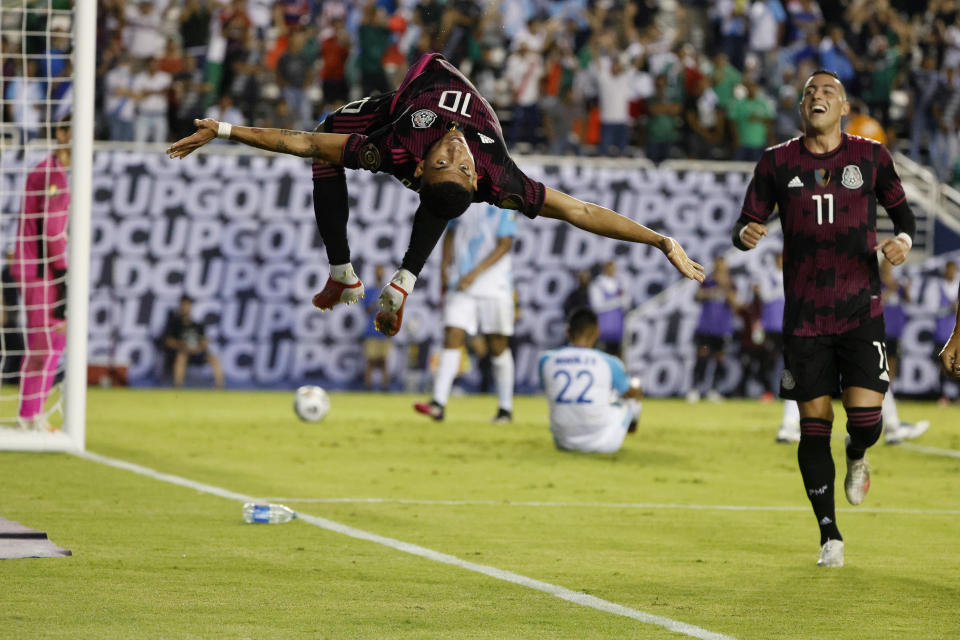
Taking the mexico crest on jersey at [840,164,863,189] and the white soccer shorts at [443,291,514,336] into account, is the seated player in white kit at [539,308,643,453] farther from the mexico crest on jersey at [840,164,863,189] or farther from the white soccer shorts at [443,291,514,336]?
the mexico crest on jersey at [840,164,863,189]

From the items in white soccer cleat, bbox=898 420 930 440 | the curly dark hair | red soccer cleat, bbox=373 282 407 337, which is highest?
the curly dark hair

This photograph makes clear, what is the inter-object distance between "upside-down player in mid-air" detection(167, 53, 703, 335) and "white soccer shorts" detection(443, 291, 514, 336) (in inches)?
318

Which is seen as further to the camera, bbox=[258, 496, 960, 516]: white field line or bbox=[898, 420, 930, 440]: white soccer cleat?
bbox=[898, 420, 930, 440]: white soccer cleat

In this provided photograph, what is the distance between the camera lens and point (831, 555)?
7.89 m

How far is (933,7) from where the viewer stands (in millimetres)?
→ 26656

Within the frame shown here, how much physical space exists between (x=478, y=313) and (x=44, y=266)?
4633 millimetres

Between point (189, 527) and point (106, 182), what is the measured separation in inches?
609

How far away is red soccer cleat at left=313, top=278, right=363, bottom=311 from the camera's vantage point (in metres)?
8.42

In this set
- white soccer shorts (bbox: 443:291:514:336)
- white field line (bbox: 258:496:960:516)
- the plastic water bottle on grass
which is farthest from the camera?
white soccer shorts (bbox: 443:291:514:336)

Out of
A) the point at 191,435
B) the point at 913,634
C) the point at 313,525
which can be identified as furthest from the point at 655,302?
the point at 913,634

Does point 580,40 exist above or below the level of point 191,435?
above

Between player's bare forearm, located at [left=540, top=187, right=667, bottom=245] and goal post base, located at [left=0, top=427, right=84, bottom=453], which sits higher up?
player's bare forearm, located at [left=540, top=187, right=667, bottom=245]

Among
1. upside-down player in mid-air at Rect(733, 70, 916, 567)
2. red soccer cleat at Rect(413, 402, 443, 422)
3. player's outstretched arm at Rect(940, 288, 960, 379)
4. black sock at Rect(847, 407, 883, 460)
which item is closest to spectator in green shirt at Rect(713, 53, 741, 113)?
red soccer cleat at Rect(413, 402, 443, 422)

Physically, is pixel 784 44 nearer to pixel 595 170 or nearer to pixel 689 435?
pixel 595 170
